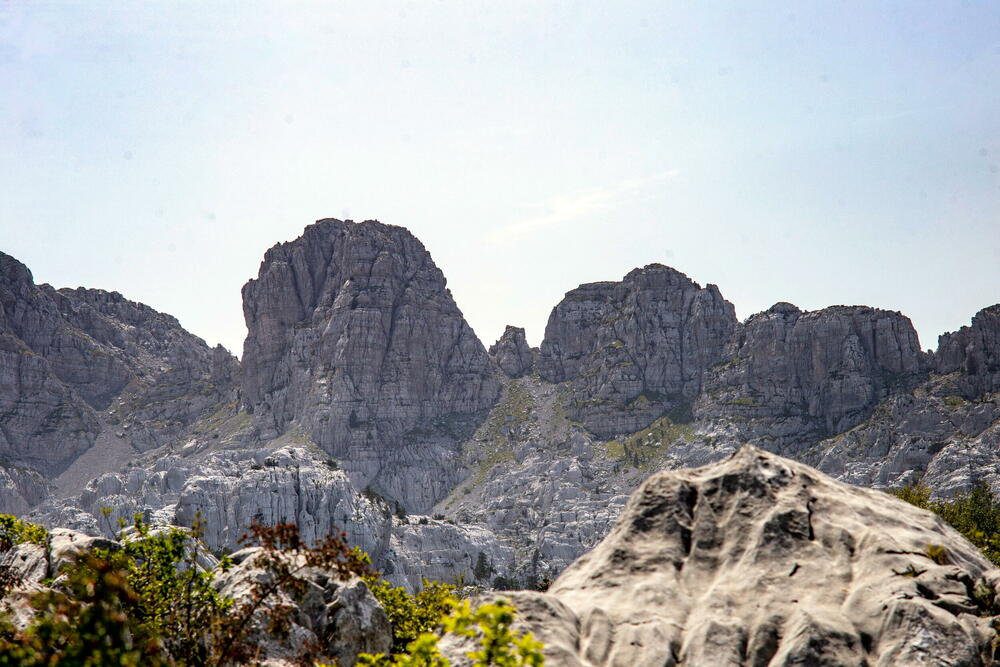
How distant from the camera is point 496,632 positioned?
17531mm

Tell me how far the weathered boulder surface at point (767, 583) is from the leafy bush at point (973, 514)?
107ft

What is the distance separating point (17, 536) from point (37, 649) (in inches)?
1114

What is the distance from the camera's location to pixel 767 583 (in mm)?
26484

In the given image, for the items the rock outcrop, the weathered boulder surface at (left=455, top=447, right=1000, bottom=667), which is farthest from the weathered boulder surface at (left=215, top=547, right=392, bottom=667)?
the weathered boulder surface at (left=455, top=447, right=1000, bottom=667)

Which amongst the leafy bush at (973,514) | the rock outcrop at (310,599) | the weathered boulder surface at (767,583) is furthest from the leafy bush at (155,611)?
the leafy bush at (973,514)

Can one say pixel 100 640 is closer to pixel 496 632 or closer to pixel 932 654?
pixel 496 632

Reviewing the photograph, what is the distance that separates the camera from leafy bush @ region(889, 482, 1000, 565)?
237 ft

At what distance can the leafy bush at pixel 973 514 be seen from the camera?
7231 centimetres

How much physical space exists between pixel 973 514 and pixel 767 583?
132334 mm

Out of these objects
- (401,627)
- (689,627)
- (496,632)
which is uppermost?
(496,632)

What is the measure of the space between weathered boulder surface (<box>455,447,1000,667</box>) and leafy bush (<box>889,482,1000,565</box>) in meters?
32.5

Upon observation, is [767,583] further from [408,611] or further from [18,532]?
[18,532]

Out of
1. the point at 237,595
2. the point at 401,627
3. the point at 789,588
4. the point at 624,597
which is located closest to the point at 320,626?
the point at 237,595

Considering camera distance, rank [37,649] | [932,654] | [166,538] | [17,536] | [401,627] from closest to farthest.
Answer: [37,649], [932,654], [166,538], [17,536], [401,627]
